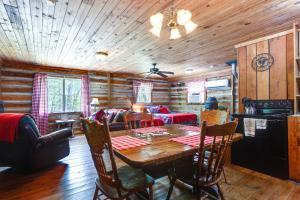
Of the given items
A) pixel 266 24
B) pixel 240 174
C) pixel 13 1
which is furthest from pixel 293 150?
pixel 13 1

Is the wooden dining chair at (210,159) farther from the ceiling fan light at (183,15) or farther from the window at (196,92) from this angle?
the window at (196,92)

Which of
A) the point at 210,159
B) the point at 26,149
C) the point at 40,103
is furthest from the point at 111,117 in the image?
the point at 210,159

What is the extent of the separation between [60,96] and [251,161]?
5941 millimetres

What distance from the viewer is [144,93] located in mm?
7988

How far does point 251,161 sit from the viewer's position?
2818 mm

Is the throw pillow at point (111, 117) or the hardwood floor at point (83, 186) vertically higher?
the throw pillow at point (111, 117)

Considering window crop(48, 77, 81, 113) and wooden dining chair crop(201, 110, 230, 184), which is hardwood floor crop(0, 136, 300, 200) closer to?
wooden dining chair crop(201, 110, 230, 184)

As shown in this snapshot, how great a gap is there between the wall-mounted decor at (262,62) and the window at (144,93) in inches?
201

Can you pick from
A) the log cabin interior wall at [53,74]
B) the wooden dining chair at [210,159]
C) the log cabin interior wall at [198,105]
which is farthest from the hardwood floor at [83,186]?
the log cabin interior wall at [53,74]

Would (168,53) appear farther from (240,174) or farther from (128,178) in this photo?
(128,178)

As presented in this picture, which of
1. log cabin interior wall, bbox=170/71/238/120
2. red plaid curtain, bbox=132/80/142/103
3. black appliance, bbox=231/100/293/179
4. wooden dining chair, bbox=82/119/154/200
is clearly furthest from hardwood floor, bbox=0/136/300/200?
red plaid curtain, bbox=132/80/142/103

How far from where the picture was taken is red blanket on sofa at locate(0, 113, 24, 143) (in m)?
2.59

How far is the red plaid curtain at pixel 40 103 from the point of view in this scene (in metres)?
5.50

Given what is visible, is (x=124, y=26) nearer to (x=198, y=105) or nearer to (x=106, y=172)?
(x=106, y=172)
